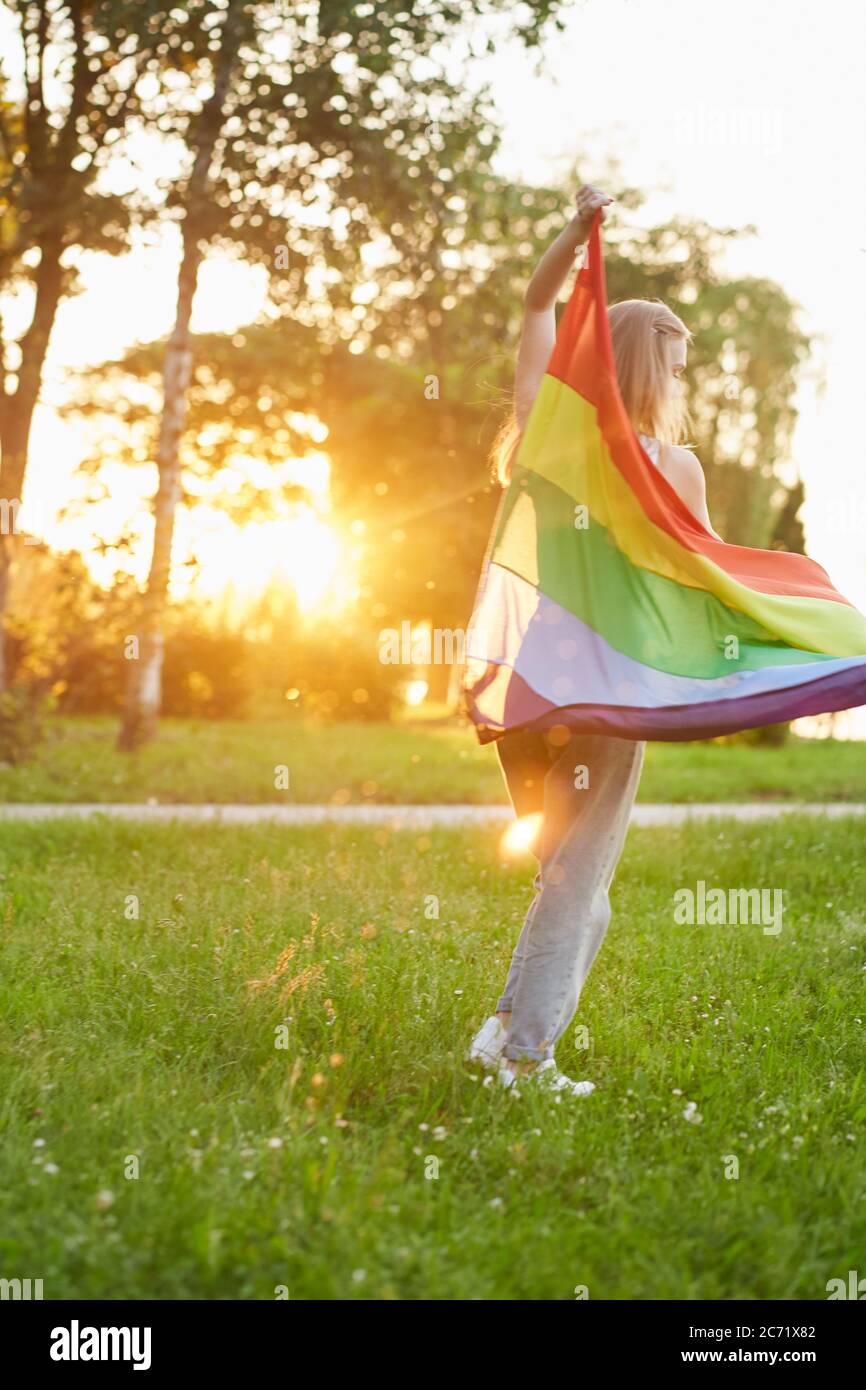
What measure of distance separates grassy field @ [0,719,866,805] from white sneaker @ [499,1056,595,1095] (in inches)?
278

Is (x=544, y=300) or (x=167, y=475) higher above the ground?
(x=167, y=475)

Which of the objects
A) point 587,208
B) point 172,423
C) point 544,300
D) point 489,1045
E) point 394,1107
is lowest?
point 394,1107

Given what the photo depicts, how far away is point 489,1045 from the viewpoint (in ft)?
13.1

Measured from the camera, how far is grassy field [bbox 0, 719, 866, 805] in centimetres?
1100

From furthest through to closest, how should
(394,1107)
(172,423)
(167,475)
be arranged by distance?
(172,423) < (167,475) < (394,1107)

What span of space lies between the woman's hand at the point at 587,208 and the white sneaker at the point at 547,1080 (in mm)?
2468

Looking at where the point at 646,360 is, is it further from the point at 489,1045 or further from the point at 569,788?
the point at 489,1045

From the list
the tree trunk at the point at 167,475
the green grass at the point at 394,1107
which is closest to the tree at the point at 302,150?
the tree trunk at the point at 167,475

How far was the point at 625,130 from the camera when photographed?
25.2 meters

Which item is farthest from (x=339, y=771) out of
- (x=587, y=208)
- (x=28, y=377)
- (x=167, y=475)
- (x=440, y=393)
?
(x=440, y=393)

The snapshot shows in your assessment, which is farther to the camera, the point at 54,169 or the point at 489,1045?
the point at 54,169

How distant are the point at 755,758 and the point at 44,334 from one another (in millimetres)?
9598

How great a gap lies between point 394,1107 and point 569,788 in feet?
3.54

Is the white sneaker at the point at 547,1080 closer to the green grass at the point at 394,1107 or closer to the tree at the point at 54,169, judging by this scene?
the green grass at the point at 394,1107
